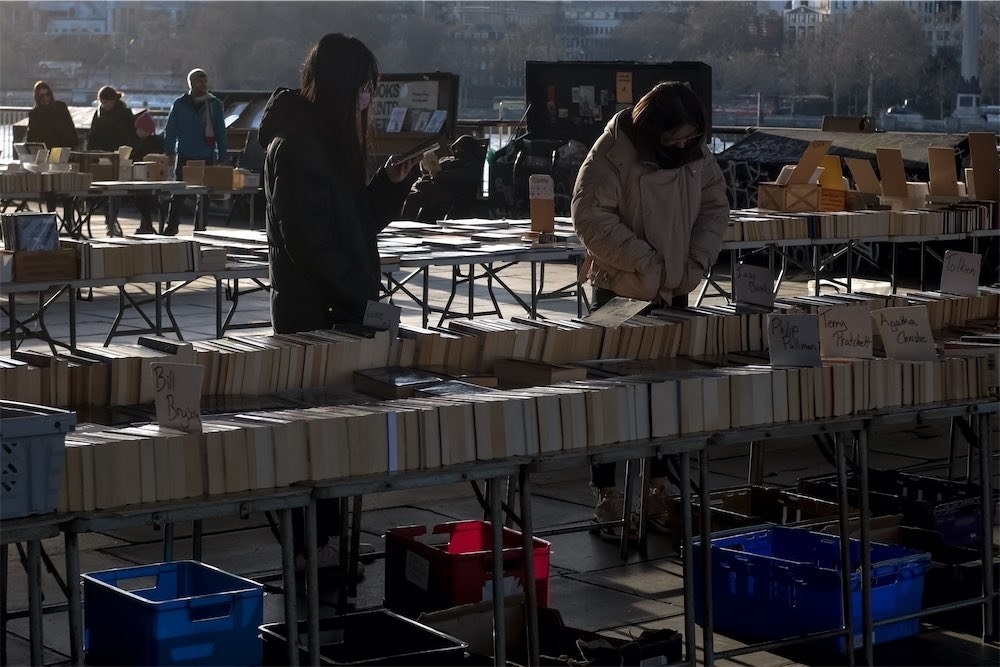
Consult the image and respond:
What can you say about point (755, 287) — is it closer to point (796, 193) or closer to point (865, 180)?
point (796, 193)

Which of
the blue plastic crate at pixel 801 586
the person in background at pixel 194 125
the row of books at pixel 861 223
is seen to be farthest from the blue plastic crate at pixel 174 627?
the person in background at pixel 194 125

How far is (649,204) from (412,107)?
11.3 m

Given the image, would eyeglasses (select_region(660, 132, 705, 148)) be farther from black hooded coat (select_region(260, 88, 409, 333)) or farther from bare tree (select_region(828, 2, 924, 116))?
bare tree (select_region(828, 2, 924, 116))

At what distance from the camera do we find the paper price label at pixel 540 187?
299 inches

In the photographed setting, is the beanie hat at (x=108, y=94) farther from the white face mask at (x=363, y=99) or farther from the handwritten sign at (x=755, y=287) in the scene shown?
the handwritten sign at (x=755, y=287)

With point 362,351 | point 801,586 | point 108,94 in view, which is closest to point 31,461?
point 362,351

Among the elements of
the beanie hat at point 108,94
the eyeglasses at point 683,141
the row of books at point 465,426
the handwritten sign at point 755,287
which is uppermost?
the beanie hat at point 108,94

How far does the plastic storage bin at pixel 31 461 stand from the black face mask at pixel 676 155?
2732 millimetres

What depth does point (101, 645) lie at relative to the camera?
3.66 m

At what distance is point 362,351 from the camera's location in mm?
3799

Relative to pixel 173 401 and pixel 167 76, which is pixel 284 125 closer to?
pixel 173 401

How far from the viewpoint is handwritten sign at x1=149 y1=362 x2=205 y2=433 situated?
296 cm

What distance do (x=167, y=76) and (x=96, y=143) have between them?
59304mm

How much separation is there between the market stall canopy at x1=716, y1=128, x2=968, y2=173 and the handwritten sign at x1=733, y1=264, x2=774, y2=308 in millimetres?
7952
